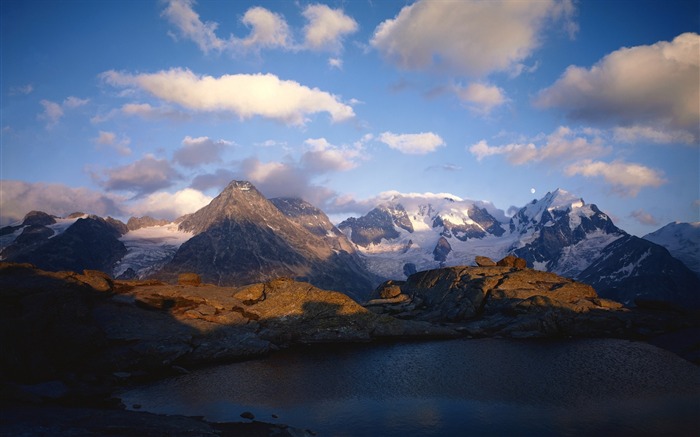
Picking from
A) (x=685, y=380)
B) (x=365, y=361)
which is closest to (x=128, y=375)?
(x=365, y=361)

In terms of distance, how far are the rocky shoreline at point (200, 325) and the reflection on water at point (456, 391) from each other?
5.55 meters

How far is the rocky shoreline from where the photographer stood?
124ft

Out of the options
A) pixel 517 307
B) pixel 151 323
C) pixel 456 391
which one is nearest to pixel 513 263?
pixel 517 307

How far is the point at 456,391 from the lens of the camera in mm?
48156

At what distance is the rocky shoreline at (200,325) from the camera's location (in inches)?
1487

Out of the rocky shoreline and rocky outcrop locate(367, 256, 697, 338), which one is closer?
the rocky shoreline

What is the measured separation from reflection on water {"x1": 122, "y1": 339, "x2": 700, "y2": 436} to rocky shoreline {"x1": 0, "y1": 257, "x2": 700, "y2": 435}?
18.2ft

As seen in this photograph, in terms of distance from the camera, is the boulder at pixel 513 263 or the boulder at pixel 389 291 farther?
the boulder at pixel 389 291

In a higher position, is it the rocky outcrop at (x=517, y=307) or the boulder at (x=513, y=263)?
the boulder at (x=513, y=263)

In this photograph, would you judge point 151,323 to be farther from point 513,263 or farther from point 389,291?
point 513,263

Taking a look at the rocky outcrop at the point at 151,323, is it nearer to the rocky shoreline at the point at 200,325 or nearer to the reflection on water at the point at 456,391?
the rocky shoreline at the point at 200,325

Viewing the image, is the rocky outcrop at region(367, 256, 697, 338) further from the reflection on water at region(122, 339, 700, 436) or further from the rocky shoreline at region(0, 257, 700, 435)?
the reflection on water at region(122, 339, 700, 436)

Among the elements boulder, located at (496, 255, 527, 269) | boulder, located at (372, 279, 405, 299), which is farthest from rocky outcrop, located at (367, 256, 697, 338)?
boulder, located at (372, 279, 405, 299)

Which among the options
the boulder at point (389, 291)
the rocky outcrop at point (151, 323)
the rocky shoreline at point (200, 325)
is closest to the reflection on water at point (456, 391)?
the rocky shoreline at point (200, 325)
